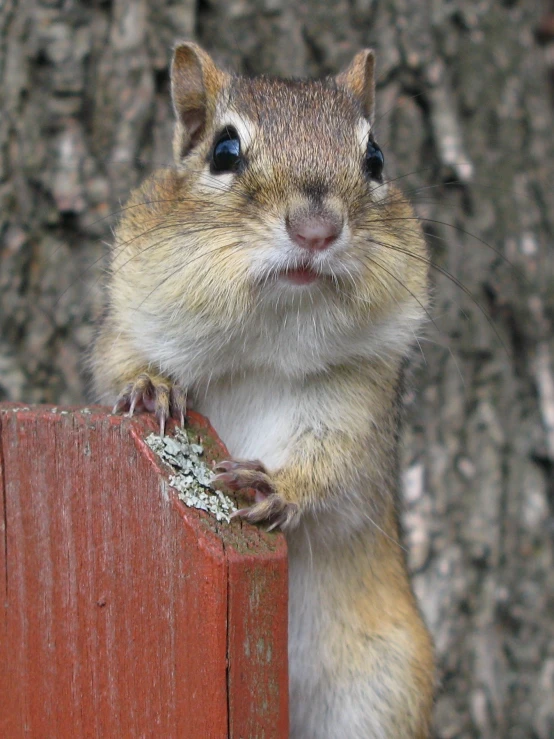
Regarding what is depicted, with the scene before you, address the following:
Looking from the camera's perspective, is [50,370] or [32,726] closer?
[32,726]

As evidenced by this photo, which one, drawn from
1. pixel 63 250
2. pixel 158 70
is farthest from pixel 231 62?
pixel 63 250

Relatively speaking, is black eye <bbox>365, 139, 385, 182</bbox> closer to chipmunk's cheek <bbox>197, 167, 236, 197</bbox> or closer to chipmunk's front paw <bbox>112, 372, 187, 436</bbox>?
chipmunk's cheek <bbox>197, 167, 236, 197</bbox>

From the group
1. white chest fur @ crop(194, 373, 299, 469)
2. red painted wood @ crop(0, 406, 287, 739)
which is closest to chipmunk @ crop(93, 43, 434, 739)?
white chest fur @ crop(194, 373, 299, 469)

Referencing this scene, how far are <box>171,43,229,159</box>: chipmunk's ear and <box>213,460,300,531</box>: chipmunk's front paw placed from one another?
94 centimetres

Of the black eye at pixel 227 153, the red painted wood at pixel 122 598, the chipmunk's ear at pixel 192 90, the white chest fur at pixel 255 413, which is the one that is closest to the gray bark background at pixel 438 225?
the chipmunk's ear at pixel 192 90

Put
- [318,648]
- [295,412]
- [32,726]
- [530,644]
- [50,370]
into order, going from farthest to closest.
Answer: [530,644], [50,370], [318,648], [295,412], [32,726]

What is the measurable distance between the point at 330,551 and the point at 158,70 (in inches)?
76.5

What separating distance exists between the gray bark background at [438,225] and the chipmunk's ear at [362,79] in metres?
0.89

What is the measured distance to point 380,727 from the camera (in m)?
2.34

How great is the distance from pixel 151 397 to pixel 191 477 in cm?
51

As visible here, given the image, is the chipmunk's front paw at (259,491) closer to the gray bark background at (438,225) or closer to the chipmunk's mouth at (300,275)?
the chipmunk's mouth at (300,275)

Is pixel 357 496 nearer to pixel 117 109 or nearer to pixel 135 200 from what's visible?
pixel 135 200

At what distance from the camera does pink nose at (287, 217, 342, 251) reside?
167cm

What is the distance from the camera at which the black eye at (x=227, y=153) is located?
6.64ft
